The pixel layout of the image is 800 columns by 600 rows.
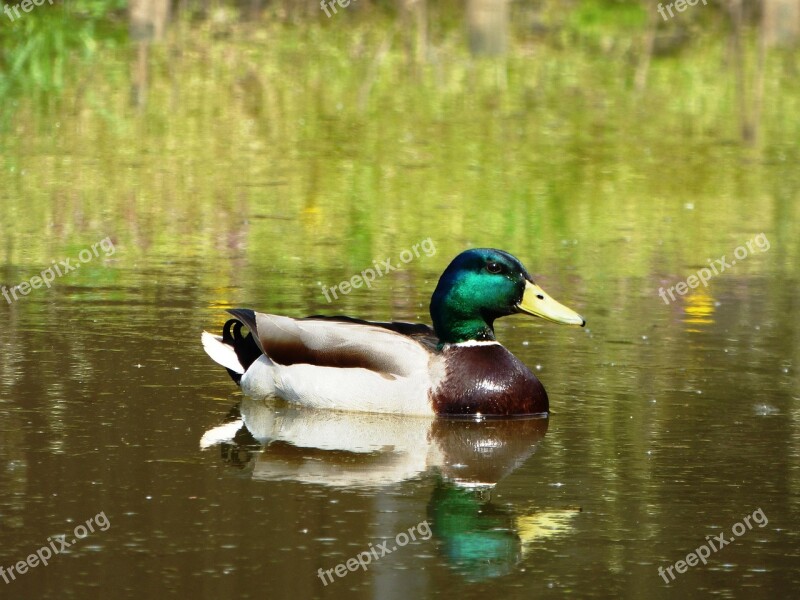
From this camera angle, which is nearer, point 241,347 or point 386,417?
point 386,417

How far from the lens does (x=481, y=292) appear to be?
30.6ft

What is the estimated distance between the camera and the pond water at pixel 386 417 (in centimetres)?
662

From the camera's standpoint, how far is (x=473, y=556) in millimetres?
6648

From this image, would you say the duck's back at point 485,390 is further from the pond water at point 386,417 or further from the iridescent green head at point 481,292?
the iridescent green head at point 481,292

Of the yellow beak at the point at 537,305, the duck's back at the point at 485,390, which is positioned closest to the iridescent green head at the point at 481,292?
the yellow beak at the point at 537,305

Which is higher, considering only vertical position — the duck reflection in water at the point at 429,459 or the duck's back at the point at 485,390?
the duck's back at the point at 485,390

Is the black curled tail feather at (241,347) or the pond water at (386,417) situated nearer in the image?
the pond water at (386,417)

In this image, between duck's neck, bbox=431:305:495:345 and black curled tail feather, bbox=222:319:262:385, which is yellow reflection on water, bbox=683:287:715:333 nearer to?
duck's neck, bbox=431:305:495:345

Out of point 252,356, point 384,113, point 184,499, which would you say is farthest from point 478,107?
point 184,499

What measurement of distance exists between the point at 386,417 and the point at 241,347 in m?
0.97

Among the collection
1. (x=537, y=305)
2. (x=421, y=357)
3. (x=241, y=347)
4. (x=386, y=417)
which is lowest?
(x=386, y=417)

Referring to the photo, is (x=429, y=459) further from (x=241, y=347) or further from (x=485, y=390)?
(x=241, y=347)

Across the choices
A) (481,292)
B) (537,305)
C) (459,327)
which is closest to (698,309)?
(537,305)

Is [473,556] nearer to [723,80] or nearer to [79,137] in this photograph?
[79,137]
